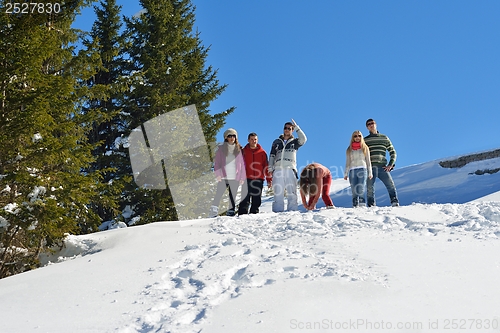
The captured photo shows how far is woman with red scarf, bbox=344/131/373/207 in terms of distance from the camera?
8.91 metres

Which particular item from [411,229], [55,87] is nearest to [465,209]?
[411,229]

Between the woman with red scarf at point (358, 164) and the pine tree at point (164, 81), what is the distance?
650cm

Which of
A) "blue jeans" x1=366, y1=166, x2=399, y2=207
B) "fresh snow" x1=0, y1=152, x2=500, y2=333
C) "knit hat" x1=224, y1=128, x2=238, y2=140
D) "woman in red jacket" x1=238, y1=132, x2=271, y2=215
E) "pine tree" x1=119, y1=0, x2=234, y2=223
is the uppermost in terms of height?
"pine tree" x1=119, y1=0, x2=234, y2=223

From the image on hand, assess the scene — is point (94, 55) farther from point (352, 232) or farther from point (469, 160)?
point (469, 160)

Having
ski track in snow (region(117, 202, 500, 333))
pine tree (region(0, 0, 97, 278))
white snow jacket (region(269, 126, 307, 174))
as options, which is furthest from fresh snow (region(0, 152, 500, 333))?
white snow jacket (region(269, 126, 307, 174))

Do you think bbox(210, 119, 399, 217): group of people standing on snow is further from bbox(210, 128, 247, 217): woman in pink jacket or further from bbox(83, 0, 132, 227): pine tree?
bbox(83, 0, 132, 227): pine tree

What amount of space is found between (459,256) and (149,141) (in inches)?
428

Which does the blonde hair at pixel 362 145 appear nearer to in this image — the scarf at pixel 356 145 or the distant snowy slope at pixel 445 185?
the scarf at pixel 356 145

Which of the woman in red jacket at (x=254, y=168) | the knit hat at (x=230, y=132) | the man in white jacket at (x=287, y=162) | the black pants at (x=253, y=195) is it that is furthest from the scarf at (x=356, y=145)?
the knit hat at (x=230, y=132)

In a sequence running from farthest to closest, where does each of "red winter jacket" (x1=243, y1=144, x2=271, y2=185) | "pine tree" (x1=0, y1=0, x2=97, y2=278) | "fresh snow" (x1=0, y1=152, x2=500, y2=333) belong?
"red winter jacket" (x1=243, y1=144, x2=271, y2=185)
"pine tree" (x1=0, y1=0, x2=97, y2=278)
"fresh snow" (x1=0, y1=152, x2=500, y2=333)

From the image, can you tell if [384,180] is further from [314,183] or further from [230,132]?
[230,132]

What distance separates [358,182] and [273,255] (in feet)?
13.7

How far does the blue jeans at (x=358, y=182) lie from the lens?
893cm

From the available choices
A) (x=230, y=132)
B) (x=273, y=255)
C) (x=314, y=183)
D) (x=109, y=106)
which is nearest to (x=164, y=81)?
(x=109, y=106)
